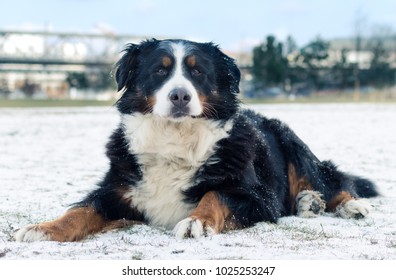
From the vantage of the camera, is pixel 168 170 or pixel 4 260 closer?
pixel 4 260

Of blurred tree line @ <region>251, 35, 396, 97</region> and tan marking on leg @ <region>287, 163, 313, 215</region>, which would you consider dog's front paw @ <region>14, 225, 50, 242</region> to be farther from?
blurred tree line @ <region>251, 35, 396, 97</region>

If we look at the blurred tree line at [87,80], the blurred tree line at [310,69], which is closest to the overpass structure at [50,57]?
the blurred tree line at [87,80]

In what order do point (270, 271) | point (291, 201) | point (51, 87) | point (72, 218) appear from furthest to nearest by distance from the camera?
point (51, 87), point (291, 201), point (72, 218), point (270, 271)

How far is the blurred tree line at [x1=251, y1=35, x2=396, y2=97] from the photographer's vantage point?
193ft

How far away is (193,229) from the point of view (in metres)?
4.50

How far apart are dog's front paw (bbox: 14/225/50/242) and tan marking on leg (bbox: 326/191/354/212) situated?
3197 mm

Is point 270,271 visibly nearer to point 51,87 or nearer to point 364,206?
point 364,206

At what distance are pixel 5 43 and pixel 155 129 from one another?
8235cm

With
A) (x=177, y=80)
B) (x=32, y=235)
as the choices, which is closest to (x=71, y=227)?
(x=32, y=235)

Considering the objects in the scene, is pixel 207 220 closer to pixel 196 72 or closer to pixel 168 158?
pixel 168 158

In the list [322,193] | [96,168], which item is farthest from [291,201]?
[96,168]

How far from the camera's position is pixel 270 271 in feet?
12.4

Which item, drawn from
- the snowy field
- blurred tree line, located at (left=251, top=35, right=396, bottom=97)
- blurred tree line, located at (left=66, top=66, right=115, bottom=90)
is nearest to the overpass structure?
blurred tree line, located at (left=66, top=66, right=115, bottom=90)

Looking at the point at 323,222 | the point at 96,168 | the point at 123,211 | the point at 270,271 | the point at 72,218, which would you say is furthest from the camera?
the point at 96,168
